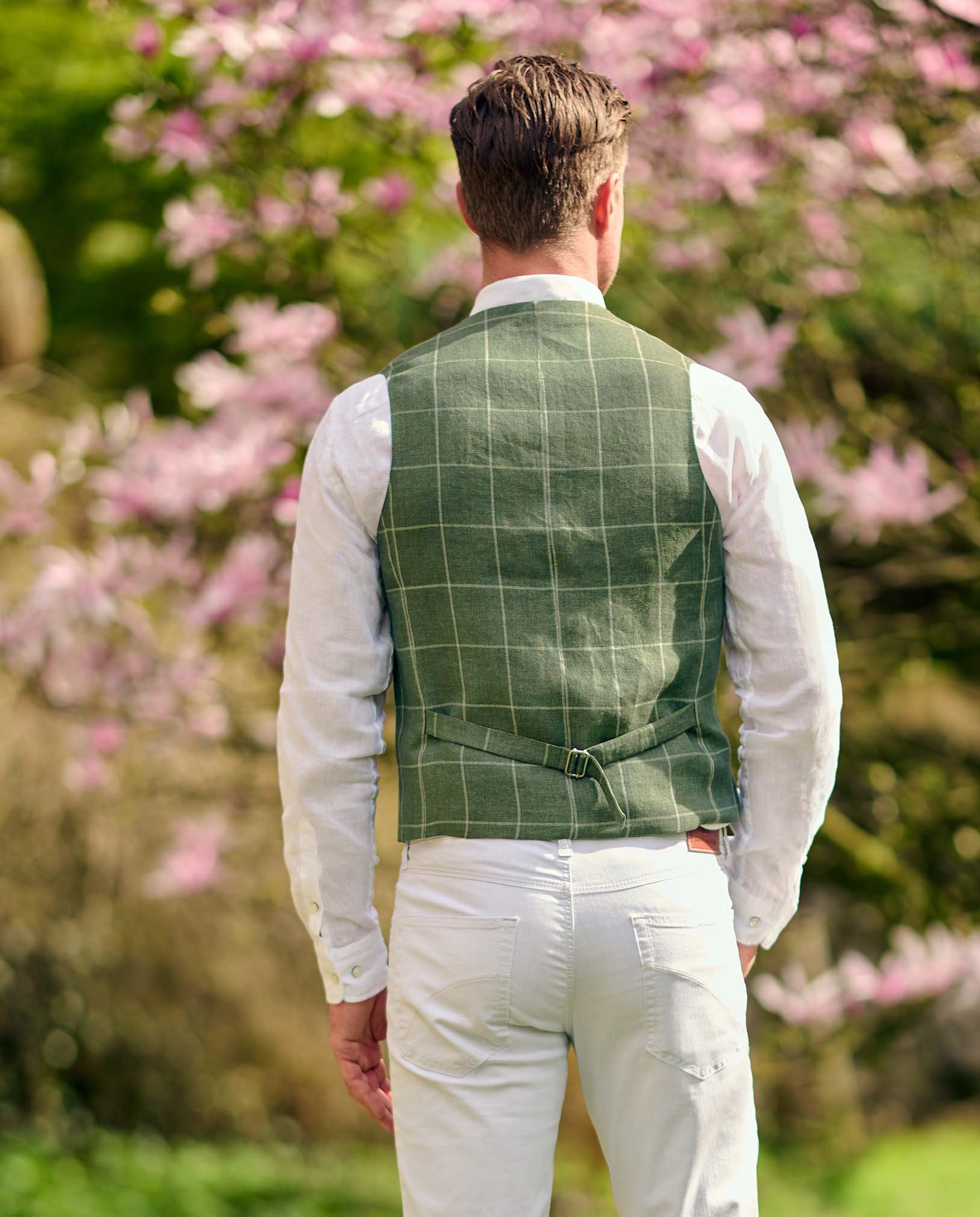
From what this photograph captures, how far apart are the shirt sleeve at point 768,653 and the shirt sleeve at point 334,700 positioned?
15.3 inches

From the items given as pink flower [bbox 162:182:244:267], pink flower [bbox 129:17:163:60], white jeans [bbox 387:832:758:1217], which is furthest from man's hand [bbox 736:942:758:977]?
pink flower [bbox 129:17:163:60]

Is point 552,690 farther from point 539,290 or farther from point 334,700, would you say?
point 539,290

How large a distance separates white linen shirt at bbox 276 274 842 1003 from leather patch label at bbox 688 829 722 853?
0.19ft

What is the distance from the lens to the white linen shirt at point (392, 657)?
1.42 meters

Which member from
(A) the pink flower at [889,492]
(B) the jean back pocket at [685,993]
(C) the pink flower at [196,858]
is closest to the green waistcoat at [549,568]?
(B) the jean back pocket at [685,993]

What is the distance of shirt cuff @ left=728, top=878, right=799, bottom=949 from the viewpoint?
4.92ft

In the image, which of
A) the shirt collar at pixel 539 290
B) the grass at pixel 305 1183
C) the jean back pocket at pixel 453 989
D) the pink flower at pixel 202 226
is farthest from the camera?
the grass at pixel 305 1183

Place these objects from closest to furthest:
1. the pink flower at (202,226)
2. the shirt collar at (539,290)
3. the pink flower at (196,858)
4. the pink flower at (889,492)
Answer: the shirt collar at (539,290) → the pink flower at (889,492) → the pink flower at (202,226) → the pink flower at (196,858)

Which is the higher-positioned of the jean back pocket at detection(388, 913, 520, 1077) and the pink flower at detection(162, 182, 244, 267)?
the pink flower at detection(162, 182, 244, 267)

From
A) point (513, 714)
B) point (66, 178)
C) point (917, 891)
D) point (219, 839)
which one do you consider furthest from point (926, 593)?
point (66, 178)

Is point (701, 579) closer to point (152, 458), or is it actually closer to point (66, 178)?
point (152, 458)

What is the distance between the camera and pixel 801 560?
1428 mm

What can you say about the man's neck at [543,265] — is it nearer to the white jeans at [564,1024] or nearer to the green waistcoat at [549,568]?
the green waistcoat at [549,568]

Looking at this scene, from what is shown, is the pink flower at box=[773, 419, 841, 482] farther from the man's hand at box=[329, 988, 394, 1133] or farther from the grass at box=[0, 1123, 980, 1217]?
the grass at box=[0, 1123, 980, 1217]
